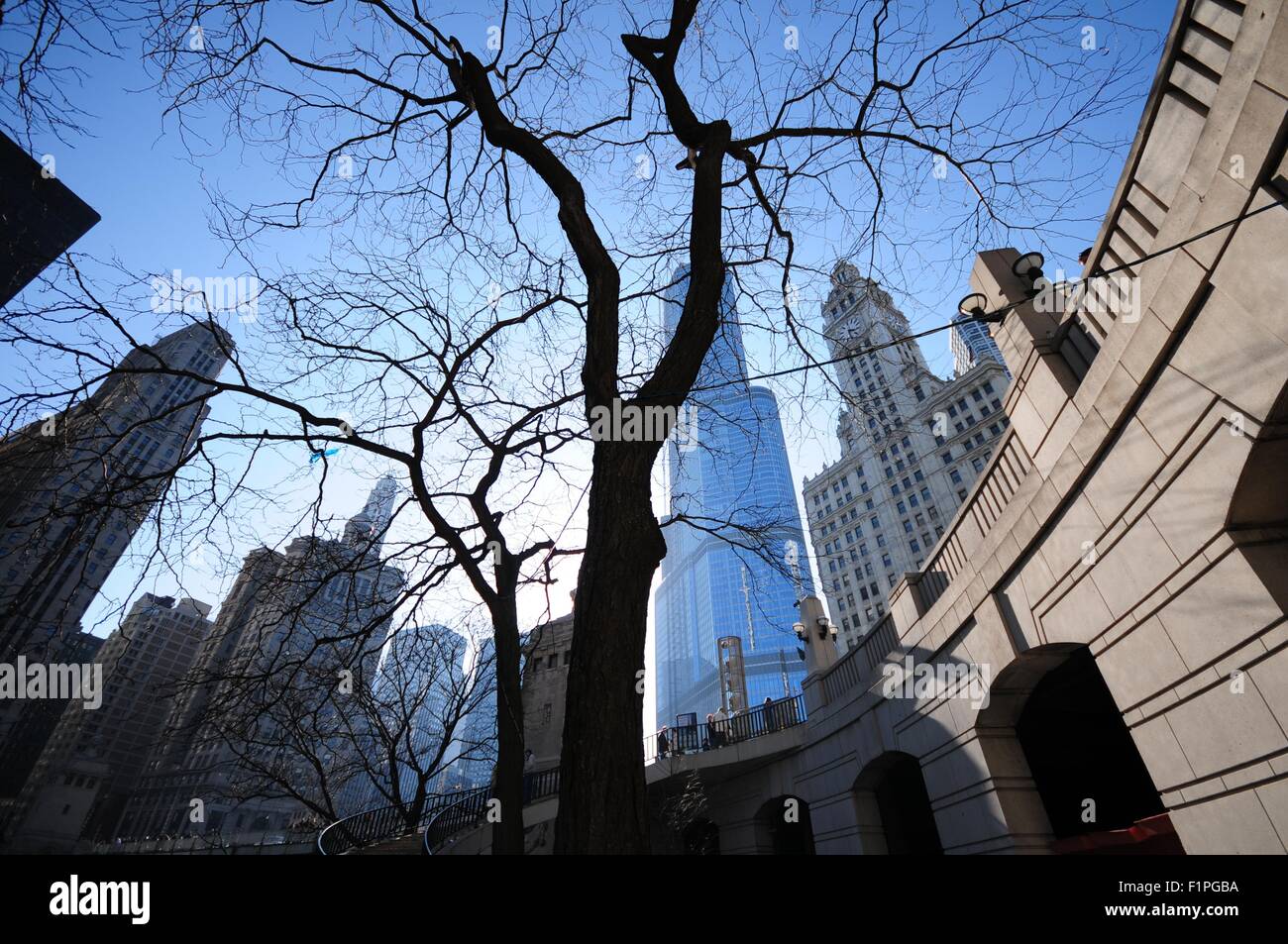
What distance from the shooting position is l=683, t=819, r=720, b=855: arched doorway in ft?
65.2

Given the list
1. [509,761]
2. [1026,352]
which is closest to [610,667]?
[509,761]

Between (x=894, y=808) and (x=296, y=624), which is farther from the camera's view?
(x=894, y=808)

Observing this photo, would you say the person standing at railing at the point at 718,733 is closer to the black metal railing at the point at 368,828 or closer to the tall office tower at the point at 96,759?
the black metal railing at the point at 368,828

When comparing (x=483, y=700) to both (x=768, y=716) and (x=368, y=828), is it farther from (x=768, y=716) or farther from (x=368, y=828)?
(x=768, y=716)

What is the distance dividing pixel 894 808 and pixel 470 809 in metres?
12.5

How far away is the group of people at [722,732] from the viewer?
17.7 metres

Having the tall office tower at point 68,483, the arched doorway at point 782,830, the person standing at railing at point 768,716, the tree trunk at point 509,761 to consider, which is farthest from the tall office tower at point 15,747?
the tree trunk at point 509,761

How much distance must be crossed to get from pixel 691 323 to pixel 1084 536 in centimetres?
497

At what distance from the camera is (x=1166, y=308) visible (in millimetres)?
4789

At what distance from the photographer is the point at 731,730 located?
18.8 m

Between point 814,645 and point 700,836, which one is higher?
point 814,645

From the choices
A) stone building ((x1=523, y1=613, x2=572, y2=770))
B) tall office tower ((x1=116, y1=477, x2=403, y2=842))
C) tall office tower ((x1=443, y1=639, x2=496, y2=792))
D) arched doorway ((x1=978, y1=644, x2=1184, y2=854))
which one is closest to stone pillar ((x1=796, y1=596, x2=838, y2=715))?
arched doorway ((x1=978, y1=644, x2=1184, y2=854))

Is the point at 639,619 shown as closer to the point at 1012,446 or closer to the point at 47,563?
the point at 47,563
